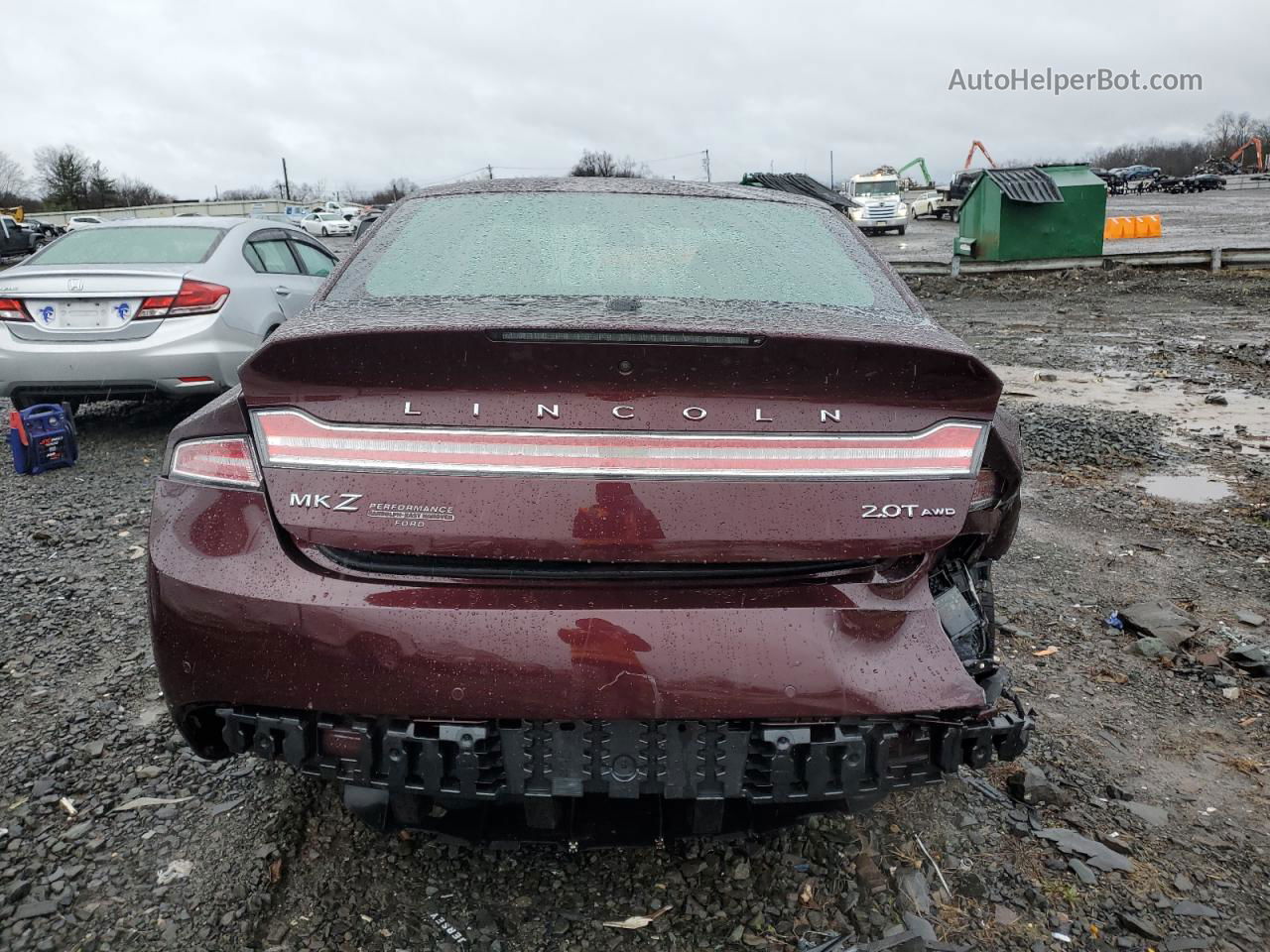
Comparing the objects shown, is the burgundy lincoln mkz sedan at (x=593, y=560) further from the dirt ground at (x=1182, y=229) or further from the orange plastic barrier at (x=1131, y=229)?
the orange plastic barrier at (x=1131, y=229)

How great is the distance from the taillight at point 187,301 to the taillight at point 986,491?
5.63 meters

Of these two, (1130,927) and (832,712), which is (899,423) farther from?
(1130,927)

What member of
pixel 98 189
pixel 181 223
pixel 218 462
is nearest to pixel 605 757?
pixel 218 462

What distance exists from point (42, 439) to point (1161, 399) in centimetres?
865

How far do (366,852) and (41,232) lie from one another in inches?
1612

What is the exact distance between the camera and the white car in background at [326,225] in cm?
5625

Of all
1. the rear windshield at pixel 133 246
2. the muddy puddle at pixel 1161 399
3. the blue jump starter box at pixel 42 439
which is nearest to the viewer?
the blue jump starter box at pixel 42 439

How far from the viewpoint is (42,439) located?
245 inches

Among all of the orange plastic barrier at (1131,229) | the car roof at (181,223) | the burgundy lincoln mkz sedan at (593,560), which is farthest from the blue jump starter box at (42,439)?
the orange plastic barrier at (1131,229)

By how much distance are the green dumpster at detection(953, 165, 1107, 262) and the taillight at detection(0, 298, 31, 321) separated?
697 inches

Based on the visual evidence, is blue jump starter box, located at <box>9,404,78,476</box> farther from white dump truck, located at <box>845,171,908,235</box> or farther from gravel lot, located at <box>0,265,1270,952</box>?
white dump truck, located at <box>845,171,908,235</box>

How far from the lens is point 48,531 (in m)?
5.01

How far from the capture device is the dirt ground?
25.3 m

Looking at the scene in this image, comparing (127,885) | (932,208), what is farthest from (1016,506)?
(932,208)
